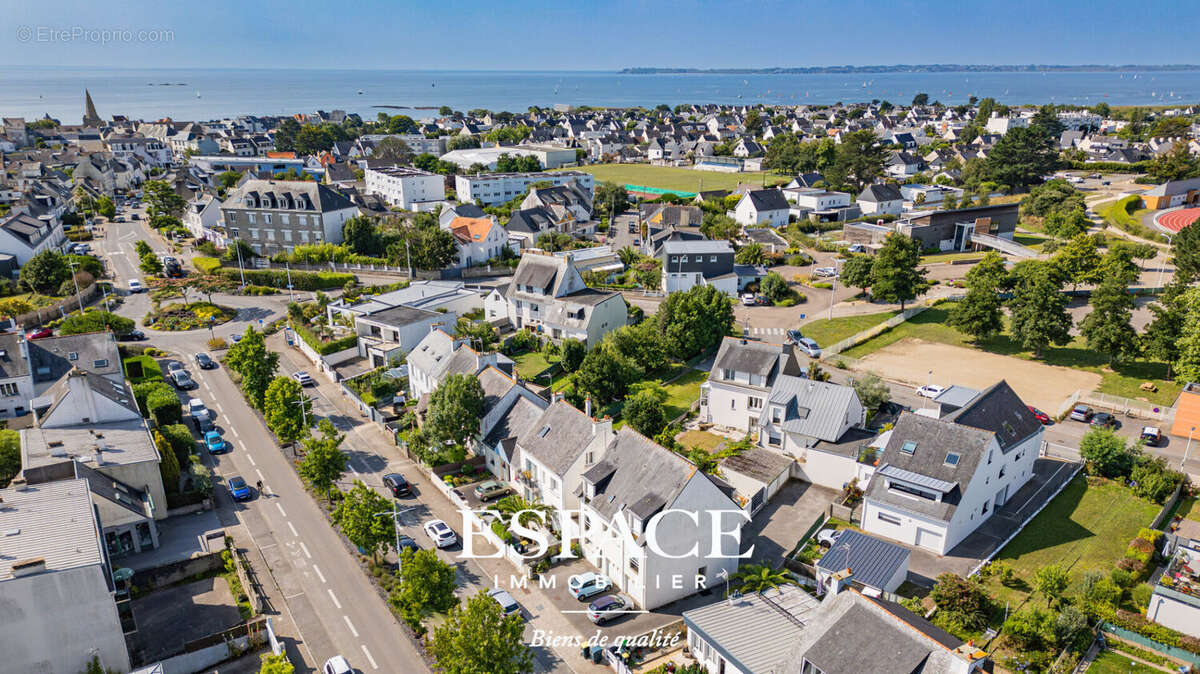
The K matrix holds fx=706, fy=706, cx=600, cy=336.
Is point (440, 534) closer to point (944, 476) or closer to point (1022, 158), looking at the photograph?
point (944, 476)

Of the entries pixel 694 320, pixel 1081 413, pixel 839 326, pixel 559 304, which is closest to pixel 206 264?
pixel 559 304

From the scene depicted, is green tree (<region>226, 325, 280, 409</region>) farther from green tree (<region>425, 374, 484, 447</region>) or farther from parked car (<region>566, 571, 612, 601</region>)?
parked car (<region>566, 571, 612, 601</region>)

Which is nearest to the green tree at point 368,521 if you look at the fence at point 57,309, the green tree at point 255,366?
the green tree at point 255,366

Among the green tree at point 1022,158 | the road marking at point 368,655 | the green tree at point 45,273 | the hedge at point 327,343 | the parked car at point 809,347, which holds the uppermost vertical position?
the green tree at point 1022,158

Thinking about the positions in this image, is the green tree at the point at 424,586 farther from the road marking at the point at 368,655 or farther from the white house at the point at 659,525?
the white house at the point at 659,525

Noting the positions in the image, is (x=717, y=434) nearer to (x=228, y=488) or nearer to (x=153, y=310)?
(x=228, y=488)

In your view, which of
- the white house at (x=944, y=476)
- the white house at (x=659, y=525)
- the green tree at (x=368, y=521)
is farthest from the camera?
the white house at (x=944, y=476)

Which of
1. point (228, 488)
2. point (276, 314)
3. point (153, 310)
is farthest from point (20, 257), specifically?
point (228, 488)
